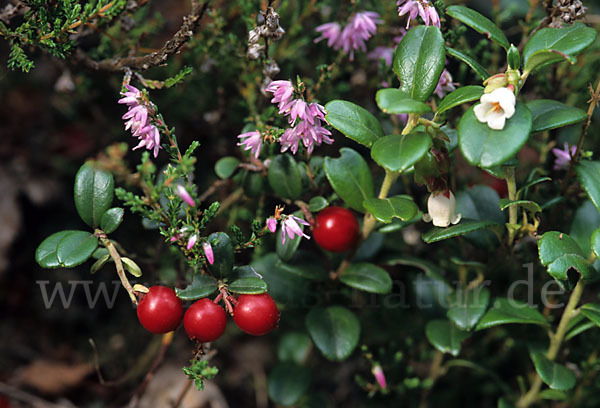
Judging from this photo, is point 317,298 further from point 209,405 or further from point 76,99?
point 76,99

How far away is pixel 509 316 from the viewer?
1645 mm

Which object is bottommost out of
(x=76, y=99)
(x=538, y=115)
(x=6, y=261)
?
(x=6, y=261)

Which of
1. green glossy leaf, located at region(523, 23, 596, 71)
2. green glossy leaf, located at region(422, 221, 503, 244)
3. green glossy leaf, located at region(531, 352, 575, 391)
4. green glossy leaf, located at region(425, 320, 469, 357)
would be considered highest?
green glossy leaf, located at region(523, 23, 596, 71)

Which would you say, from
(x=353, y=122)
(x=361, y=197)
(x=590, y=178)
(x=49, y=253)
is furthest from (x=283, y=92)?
(x=590, y=178)

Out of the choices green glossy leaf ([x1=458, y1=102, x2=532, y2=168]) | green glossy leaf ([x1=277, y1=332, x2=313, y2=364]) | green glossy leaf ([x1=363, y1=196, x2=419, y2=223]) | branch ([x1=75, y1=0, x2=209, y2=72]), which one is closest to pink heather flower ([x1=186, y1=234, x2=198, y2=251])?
green glossy leaf ([x1=363, y1=196, x2=419, y2=223])

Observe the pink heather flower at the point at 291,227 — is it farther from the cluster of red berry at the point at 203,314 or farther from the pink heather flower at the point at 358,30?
the pink heather flower at the point at 358,30

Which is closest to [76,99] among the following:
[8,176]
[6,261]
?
[8,176]

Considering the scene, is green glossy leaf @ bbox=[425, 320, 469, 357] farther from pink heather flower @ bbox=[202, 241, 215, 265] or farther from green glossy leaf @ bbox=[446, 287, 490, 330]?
pink heather flower @ bbox=[202, 241, 215, 265]

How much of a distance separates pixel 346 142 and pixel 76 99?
4.47 feet

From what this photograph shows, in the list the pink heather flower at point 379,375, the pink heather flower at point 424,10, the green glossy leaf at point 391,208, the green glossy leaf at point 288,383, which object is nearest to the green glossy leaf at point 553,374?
the pink heather flower at point 379,375

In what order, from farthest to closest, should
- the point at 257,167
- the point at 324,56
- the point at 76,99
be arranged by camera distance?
the point at 76,99 < the point at 324,56 < the point at 257,167

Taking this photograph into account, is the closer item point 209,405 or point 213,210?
point 213,210

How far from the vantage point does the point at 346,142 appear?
236cm

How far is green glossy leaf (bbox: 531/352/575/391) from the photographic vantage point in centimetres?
166
